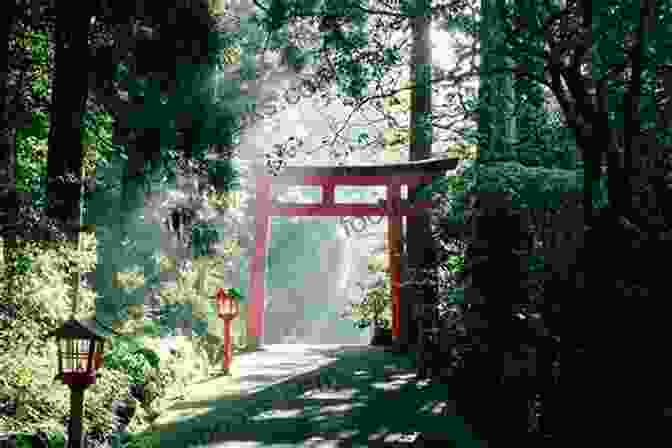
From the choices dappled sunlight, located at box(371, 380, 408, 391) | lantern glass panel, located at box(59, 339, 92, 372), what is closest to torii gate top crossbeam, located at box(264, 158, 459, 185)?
dappled sunlight, located at box(371, 380, 408, 391)

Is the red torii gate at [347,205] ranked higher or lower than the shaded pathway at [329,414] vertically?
higher

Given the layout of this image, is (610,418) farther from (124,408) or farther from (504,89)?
(504,89)

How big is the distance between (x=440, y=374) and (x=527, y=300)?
8.27 ft

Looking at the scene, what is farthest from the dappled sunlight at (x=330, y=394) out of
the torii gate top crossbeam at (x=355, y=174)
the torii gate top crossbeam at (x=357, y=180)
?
the torii gate top crossbeam at (x=355, y=174)

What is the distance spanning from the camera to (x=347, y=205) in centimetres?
1675

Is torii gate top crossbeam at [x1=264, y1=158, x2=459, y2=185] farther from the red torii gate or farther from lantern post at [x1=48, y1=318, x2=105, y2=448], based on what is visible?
lantern post at [x1=48, y1=318, x2=105, y2=448]

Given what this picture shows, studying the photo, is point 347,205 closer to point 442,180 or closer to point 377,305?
point 377,305

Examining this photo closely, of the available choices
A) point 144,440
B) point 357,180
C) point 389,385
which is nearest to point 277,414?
point 144,440

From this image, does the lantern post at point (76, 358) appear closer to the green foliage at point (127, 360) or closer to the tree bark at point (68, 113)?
the tree bark at point (68, 113)

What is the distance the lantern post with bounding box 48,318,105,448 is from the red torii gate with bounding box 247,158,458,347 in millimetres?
9247

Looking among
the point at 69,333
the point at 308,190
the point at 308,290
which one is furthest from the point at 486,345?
the point at 308,190

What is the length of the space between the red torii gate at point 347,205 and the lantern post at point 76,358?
30.3 feet

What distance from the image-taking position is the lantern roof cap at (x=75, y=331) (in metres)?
5.21

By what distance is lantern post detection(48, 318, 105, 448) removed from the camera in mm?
5188
